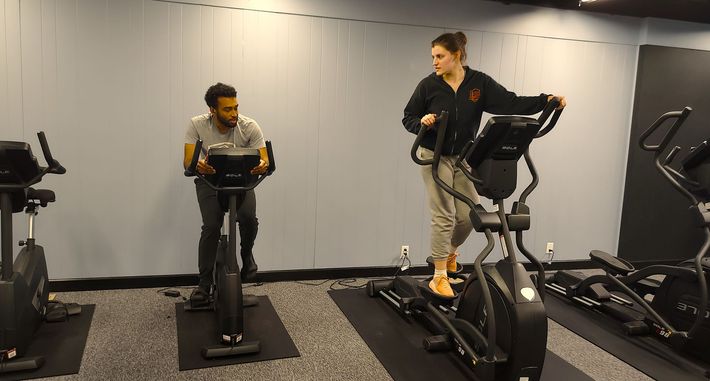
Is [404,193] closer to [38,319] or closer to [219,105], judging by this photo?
[219,105]

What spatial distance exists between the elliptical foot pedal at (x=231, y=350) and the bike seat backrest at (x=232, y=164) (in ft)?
3.06

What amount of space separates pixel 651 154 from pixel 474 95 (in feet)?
8.77

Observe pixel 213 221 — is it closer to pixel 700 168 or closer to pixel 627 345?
pixel 627 345

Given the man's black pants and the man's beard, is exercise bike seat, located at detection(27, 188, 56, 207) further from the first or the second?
the man's beard

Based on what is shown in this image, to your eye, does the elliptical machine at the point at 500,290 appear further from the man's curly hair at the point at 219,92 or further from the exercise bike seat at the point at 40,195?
the exercise bike seat at the point at 40,195

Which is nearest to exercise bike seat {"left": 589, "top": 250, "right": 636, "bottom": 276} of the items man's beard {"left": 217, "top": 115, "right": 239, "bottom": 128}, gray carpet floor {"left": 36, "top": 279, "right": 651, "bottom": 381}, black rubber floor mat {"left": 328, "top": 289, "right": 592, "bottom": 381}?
gray carpet floor {"left": 36, "top": 279, "right": 651, "bottom": 381}

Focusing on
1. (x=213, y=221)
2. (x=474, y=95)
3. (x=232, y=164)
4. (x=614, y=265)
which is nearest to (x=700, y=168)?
(x=614, y=265)

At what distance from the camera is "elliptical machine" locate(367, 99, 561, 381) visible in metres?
2.41

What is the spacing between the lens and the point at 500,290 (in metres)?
2.52

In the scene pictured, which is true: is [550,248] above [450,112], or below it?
below

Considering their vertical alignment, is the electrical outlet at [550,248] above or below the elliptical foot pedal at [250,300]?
above

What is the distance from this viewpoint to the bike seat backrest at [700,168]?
10.0 ft

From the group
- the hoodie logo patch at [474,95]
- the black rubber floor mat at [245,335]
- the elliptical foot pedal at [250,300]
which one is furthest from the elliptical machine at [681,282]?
the elliptical foot pedal at [250,300]

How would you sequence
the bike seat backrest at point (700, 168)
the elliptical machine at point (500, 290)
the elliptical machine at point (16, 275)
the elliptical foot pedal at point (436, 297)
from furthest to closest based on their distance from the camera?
the elliptical foot pedal at point (436, 297) → the bike seat backrest at point (700, 168) → the elliptical machine at point (16, 275) → the elliptical machine at point (500, 290)
